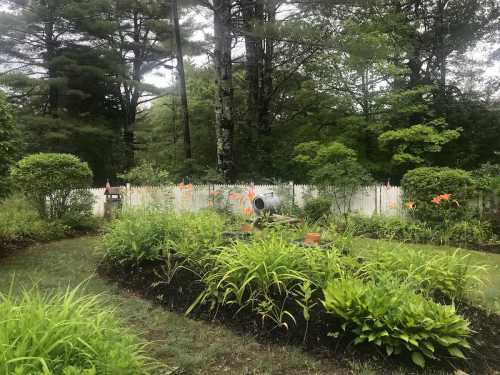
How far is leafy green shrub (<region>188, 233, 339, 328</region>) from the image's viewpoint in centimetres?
302

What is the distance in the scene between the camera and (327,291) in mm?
2893

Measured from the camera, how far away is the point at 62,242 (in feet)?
22.1

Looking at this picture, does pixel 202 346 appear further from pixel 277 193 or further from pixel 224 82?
pixel 224 82

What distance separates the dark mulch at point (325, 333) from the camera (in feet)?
8.18

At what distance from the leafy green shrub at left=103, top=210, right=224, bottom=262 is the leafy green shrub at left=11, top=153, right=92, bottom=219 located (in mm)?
3354

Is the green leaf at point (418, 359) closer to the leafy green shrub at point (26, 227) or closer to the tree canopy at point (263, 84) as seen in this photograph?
the leafy green shrub at point (26, 227)

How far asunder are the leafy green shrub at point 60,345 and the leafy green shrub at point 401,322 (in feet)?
4.88

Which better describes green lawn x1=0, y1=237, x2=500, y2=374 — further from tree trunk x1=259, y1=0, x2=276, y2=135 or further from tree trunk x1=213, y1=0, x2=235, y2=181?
tree trunk x1=259, y1=0, x2=276, y2=135

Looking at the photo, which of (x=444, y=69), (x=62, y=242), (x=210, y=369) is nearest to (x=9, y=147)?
(x=62, y=242)

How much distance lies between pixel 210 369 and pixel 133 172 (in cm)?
819

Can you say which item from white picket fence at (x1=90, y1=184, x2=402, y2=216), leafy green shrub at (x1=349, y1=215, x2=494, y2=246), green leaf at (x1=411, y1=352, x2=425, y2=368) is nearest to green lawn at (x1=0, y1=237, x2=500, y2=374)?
green leaf at (x1=411, y1=352, x2=425, y2=368)

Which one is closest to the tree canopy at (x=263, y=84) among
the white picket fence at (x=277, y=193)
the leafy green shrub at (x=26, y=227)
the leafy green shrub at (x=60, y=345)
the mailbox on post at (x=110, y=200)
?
the white picket fence at (x=277, y=193)

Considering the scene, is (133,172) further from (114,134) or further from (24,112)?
(24,112)

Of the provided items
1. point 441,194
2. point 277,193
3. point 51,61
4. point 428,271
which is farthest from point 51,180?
point 51,61
